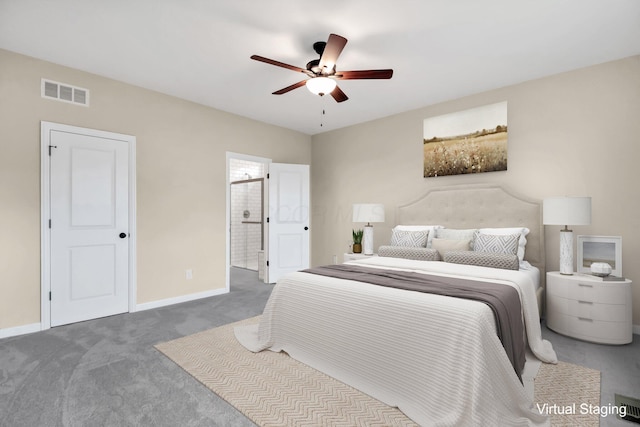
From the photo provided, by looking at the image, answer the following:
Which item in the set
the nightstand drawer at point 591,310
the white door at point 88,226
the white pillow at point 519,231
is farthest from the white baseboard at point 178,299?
the nightstand drawer at point 591,310

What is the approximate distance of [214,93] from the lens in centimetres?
390

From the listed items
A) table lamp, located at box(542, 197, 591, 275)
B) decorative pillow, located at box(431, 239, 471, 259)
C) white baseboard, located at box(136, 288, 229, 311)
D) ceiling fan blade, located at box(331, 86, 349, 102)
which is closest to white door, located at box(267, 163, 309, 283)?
white baseboard, located at box(136, 288, 229, 311)

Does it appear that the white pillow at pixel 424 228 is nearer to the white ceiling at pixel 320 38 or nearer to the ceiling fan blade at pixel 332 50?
the white ceiling at pixel 320 38

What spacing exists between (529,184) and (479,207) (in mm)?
557

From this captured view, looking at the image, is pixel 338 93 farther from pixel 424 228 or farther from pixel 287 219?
pixel 287 219

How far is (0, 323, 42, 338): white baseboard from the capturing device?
2.87 m

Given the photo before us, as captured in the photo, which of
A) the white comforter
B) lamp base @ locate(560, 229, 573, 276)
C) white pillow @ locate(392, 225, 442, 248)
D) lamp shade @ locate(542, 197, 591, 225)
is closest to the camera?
the white comforter

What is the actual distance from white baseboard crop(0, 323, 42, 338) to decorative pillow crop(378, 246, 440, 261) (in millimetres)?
3576

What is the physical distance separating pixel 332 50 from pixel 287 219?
3.23m

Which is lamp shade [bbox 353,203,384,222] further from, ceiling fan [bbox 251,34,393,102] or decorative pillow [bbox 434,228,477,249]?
ceiling fan [bbox 251,34,393,102]

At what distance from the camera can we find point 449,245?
346 centimetres

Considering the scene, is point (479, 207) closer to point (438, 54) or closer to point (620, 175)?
point (620, 175)

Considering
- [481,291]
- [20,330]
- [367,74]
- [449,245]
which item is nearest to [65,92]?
[20,330]

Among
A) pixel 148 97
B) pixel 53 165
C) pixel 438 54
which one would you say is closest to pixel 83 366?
pixel 53 165
